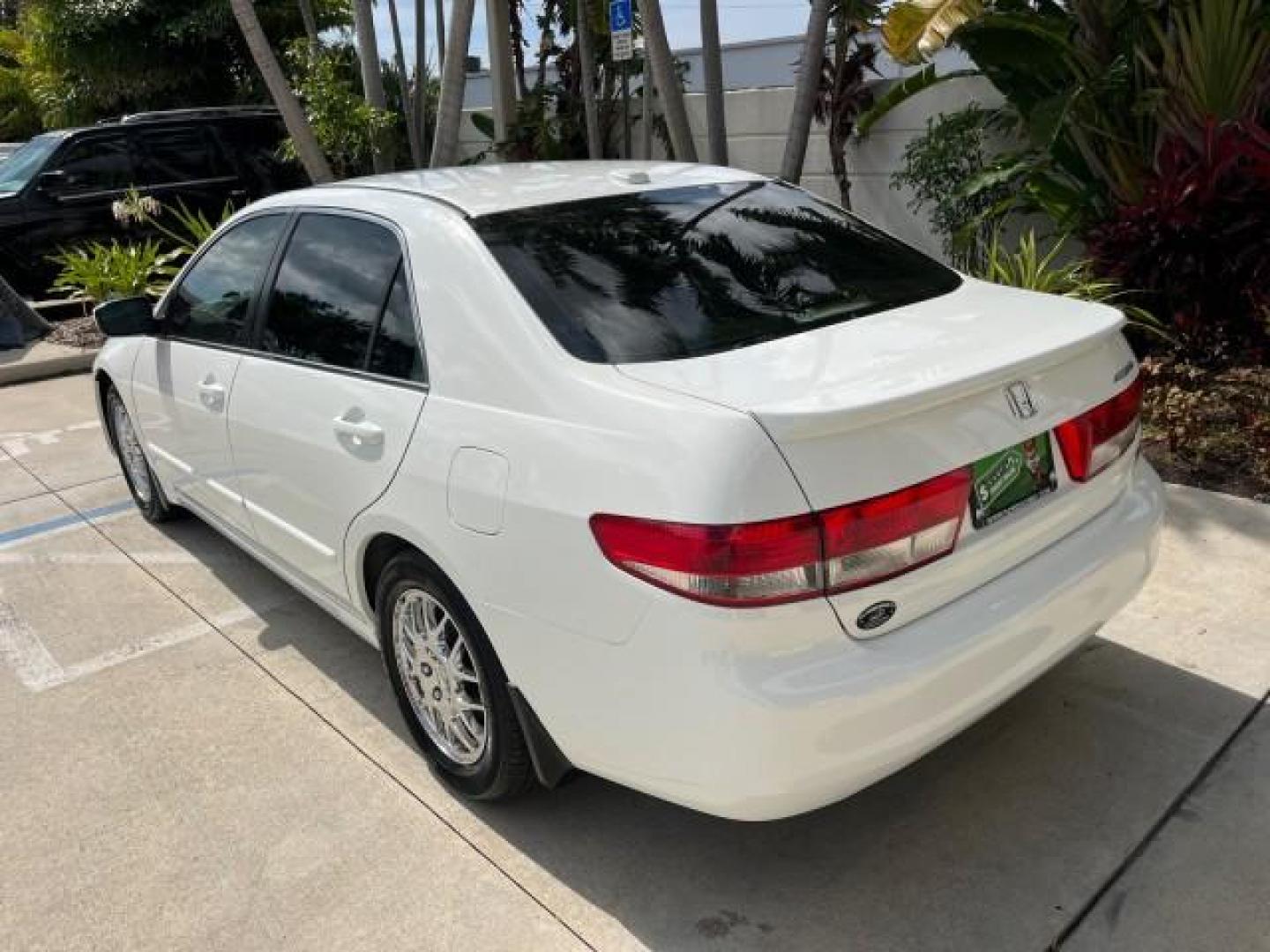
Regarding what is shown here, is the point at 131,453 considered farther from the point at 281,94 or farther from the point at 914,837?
the point at 281,94

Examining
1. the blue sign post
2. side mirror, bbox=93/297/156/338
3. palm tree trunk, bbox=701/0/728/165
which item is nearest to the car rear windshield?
side mirror, bbox=93/297/156/338

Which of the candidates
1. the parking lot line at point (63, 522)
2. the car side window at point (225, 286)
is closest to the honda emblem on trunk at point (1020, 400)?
the car side window at point (225, 286)

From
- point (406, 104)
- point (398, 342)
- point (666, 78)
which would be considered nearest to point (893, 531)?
point (398, 342)

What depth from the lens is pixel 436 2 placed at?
1140 centimetres

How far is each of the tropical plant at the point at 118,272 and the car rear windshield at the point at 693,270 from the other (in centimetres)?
766

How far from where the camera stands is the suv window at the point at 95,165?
11.2 metres

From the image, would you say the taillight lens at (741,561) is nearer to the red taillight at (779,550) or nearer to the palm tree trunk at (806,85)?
the red taillight at (779,550)

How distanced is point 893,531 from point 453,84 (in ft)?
24.4

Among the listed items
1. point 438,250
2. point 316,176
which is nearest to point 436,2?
point 316,176

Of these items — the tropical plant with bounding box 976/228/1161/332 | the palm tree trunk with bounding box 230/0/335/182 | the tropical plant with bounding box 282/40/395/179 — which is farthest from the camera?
the tropical plant with bounding box 282/40/395/179

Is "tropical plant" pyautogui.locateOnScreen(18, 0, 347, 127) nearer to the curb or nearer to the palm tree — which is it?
the palm tree

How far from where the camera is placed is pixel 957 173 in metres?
7.91

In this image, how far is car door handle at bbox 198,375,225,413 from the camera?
3.84 metres

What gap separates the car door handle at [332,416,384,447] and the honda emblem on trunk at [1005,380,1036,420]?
5.19ft
